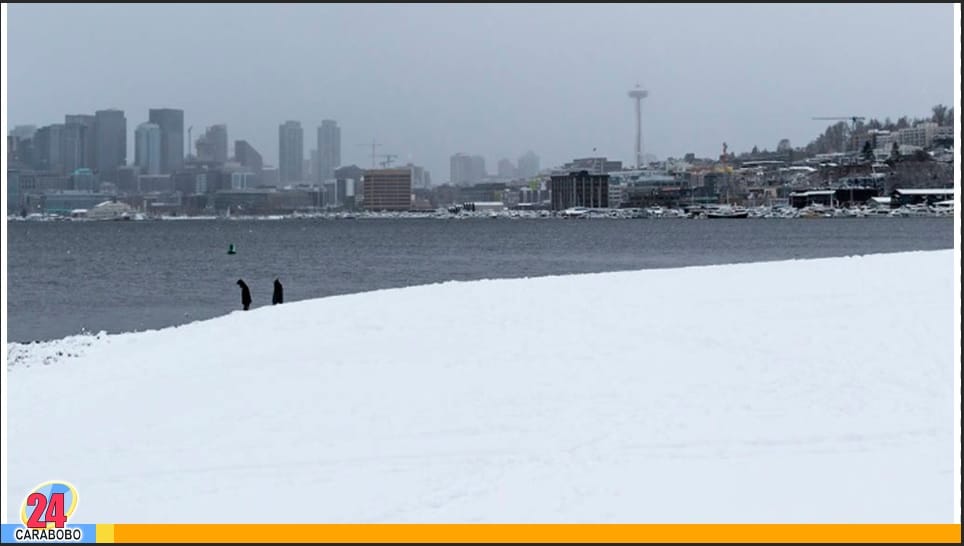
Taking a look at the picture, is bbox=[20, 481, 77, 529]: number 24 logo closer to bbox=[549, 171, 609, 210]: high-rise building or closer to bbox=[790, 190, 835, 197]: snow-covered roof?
bbox=[790, 190, 835, 197]: snow-covered roof

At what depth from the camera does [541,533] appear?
22.5 feet

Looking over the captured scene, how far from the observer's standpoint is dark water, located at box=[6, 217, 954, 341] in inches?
1526

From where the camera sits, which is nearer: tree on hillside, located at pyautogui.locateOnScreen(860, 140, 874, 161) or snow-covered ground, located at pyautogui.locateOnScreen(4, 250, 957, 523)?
snow-covered ground, located at pyautogui.locateOnScreen(4, 250, 957, 523)

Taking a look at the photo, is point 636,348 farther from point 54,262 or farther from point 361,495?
point 54,262

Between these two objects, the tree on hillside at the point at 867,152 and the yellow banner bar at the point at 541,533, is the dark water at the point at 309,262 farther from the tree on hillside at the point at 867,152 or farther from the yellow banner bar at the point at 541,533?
the yellow banner bar at the point at 541,533

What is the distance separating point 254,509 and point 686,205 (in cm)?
17266

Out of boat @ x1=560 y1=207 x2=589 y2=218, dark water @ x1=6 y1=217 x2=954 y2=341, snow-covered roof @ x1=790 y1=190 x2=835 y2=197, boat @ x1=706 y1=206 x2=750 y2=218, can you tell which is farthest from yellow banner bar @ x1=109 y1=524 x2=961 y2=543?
boat @ x1=560 y1=207 x2=589 y2=218

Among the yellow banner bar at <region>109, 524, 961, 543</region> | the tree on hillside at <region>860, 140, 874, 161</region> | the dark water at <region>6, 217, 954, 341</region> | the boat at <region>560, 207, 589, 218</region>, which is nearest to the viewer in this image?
the yellow banner bar at <region>109, 524, 961, 543</region>

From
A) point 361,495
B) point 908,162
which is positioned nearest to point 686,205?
point 908,162

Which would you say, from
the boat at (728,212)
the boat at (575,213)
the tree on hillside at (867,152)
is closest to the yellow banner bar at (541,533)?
the tree on hillside at (867,152)

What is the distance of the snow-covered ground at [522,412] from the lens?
322 inches

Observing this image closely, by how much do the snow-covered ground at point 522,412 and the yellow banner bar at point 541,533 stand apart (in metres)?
0.48

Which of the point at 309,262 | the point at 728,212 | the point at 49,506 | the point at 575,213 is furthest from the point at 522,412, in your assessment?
the point at 575,213

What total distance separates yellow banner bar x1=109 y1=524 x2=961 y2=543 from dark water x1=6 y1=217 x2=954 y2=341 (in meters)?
24.5
